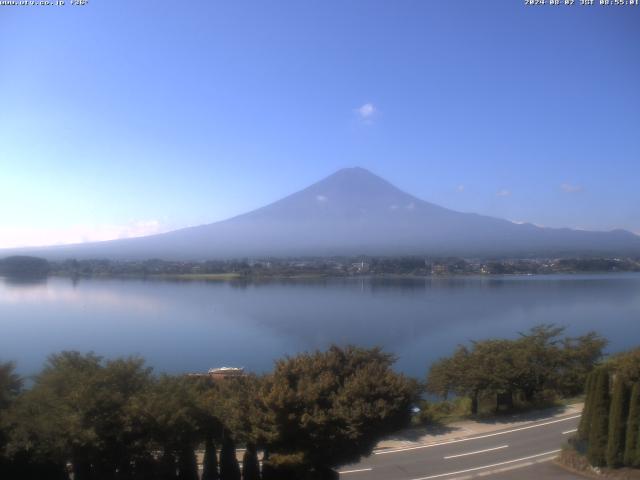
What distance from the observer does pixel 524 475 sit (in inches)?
196

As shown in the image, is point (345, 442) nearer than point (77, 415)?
No

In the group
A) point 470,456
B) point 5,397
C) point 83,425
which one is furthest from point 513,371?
point 5,397

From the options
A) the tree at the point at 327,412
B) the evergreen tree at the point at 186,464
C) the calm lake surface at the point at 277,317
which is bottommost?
the calm lake surface at the point at 277,317

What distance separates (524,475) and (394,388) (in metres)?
1.67

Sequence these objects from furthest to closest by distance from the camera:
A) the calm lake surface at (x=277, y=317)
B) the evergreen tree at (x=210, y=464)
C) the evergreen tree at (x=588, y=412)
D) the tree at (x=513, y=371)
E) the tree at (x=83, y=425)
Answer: the calm lake surface at (x=277, y=317) < the tree at (x=513, y=371) < the evergreen tree at (x=588, y=412) < the evergreen tree at (x=210, y=464) < the tree at (x=83, y=425)

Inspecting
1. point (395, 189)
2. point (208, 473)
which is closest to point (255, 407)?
point (208, 473)

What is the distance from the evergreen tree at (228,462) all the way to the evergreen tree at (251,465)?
7cm

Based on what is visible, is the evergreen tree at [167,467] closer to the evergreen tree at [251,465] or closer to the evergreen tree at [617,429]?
the evergreen tree at [251,465]

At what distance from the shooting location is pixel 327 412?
4230 millimetres

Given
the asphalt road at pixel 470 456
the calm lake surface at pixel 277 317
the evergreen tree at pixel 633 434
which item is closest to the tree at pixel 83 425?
the asphalt road at pixel 470 456

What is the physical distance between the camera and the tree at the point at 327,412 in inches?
164

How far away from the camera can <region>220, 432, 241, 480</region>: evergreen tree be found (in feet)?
14.1

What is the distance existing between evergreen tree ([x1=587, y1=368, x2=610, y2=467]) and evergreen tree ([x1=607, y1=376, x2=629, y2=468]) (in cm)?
7

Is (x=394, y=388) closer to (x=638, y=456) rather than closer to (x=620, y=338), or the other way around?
(x=638, y=456)
